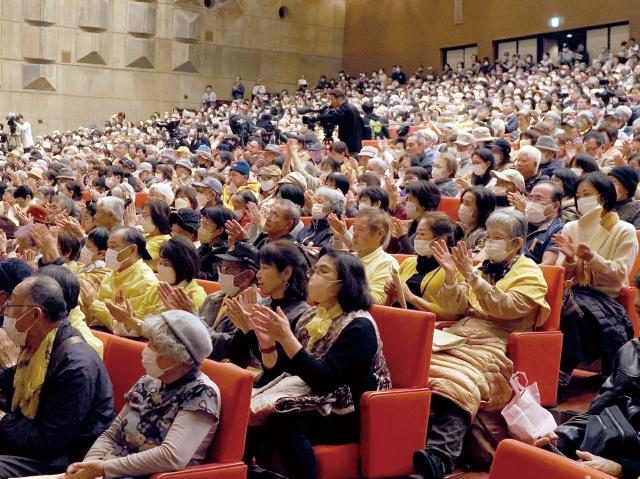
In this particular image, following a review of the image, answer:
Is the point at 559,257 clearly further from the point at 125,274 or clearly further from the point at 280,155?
the point at 280,155

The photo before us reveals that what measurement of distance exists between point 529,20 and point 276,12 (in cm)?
681

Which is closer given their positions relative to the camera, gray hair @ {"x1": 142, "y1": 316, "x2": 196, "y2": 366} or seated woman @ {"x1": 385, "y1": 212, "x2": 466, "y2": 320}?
gray hair @ {"x1": 142, "y1": 316, "x2": 196, "y2": 366}

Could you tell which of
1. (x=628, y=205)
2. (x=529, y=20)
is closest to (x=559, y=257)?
(x=628, y=205)

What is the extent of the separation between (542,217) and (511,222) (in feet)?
3.17

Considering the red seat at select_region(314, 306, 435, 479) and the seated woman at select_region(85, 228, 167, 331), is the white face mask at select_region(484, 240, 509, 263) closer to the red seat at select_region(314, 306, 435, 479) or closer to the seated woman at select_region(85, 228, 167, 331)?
the red seat at select_region(314, 306, 435, 479)

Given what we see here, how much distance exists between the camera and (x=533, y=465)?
1.81 meters

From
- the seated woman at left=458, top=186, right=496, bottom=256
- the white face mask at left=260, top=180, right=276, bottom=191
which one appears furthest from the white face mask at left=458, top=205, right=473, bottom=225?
the white face mask at left=260, top=180, right=276, bottom=191

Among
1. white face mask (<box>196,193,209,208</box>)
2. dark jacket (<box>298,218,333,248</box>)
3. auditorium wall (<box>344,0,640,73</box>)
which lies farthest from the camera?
auditorium wall (<box>344,0,640,73</box>)

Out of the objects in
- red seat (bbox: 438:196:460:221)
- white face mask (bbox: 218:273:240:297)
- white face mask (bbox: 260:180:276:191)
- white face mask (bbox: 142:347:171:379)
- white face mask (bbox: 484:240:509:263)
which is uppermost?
white face mask (bbox: 260:180:276:191)

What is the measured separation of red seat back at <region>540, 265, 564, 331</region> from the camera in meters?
3.66

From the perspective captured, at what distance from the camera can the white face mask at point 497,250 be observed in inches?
140

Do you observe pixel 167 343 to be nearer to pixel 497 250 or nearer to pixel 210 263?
pixel 497 250

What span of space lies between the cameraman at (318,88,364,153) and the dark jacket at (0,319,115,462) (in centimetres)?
623

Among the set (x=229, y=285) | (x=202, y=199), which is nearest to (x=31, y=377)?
(x=229, y=285)
